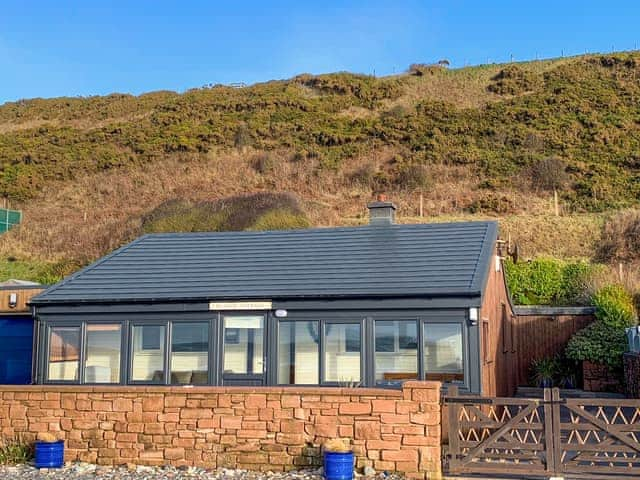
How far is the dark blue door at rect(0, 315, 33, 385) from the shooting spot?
15.2m

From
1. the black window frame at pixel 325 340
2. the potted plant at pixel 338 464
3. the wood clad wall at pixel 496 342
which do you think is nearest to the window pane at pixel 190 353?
the black window frame at pixel 325 340

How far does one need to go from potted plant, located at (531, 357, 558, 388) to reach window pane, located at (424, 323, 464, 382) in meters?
8.32

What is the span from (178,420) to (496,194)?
88.6 ft

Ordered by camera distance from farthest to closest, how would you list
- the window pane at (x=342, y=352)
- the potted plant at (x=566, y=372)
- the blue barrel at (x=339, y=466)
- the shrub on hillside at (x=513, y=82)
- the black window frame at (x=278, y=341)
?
1. the shrub on hillside at (x=513, y=82)
2. the potted plant at (x=566, y=372)
3. the black window frame at (x=278, y=341)
4. the window pane at (x=342, y=352)
5. the blue barrel at (x=339, y=466)

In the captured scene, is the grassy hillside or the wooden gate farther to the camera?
the grassy hillside

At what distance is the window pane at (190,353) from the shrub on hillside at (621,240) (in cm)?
1834

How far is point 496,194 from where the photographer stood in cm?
3400

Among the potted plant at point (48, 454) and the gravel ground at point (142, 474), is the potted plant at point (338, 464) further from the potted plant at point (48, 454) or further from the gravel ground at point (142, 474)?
the potted plant at point (48, 454)

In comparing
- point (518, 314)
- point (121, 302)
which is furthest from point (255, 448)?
point (518, 314)

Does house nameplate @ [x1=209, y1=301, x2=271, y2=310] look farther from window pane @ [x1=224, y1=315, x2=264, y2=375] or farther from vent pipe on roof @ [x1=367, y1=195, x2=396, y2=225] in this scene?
vent pipe on roof @ [x1=367, y1=195, x2=396, y2=225]

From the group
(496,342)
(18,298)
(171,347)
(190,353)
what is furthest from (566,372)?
(18,298)

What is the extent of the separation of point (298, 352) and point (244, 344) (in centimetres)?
101

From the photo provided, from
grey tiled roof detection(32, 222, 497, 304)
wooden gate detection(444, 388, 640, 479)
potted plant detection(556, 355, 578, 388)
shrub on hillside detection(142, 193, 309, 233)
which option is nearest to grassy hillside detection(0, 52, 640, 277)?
shrub on hillside detection(142, 193, 309, 233)

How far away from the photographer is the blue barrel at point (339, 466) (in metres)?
8.36
